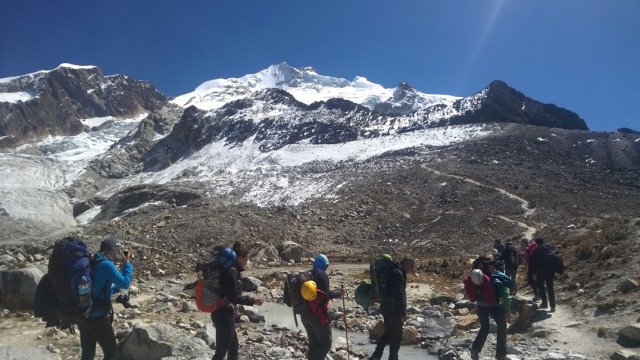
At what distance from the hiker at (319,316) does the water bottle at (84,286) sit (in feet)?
10.1

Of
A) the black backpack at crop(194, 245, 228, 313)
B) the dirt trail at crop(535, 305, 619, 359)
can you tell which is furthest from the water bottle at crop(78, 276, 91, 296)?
the dirt trail at crop(535, 305, 619, 359)

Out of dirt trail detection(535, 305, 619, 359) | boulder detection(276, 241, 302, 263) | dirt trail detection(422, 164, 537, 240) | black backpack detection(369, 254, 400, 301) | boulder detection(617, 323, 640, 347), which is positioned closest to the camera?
black backpack detection(369, 254, 400, 301)

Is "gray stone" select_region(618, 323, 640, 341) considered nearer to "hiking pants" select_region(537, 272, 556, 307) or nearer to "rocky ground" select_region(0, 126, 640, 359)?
"rocky ground" select_region(0, 126, 640, 359)

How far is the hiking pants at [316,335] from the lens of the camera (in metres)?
7.65

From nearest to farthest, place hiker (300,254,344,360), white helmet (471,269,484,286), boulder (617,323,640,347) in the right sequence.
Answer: hiker (300,254,344,360) → white helmet (471,269,484,286) → boulder (617,323,640,347)

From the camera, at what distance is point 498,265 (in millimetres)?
9836

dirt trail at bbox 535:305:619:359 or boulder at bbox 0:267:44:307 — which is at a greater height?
boulder at bbox 0:267:44:307

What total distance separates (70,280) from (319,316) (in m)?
3.58

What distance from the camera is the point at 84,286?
22.7ft

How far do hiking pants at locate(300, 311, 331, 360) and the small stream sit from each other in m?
3.62

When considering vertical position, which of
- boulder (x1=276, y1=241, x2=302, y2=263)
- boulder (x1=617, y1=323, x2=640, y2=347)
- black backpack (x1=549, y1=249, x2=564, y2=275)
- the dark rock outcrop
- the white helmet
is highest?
the dark rock outcrop

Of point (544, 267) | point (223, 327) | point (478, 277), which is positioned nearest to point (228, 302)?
point (223, 327)

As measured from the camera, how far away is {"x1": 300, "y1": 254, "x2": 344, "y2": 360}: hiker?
759 centimetres

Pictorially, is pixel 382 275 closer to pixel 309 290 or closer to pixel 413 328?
pixel 309 290
